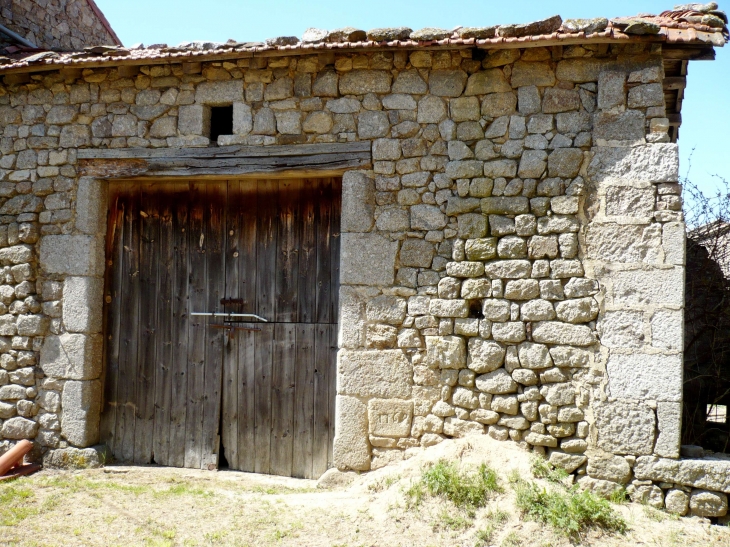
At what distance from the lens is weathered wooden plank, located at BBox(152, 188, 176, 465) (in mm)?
5320

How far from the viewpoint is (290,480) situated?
196 inches

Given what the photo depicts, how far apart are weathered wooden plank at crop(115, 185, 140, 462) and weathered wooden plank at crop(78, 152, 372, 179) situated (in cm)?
31

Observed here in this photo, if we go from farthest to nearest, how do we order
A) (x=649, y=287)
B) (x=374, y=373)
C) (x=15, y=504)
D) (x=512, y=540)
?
(x=374, y=373)
(x=15, y=504)
(x=649, y=287)
(x=512, y=540)

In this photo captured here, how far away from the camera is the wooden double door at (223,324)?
506cm

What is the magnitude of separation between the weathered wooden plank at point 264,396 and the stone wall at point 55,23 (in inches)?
146

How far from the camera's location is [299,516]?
13.6ft

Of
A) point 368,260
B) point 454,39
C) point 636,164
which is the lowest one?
point 368,260

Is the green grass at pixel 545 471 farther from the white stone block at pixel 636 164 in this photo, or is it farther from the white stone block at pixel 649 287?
the white stone block at pixel 636 164

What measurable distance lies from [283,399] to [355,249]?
1392mm

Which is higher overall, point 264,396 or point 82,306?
point 82,306

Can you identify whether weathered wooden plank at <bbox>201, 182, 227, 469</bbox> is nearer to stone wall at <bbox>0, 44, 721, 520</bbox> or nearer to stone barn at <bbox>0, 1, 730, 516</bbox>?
stone barn at <bbox>0, 1, 730, 516</bbox>

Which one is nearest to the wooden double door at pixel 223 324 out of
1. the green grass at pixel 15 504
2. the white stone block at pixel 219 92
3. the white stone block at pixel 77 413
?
the white stone block at pixel 77 413

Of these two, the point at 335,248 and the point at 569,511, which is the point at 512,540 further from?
the point at 335,248

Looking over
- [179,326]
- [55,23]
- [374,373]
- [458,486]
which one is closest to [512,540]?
[458,486]
